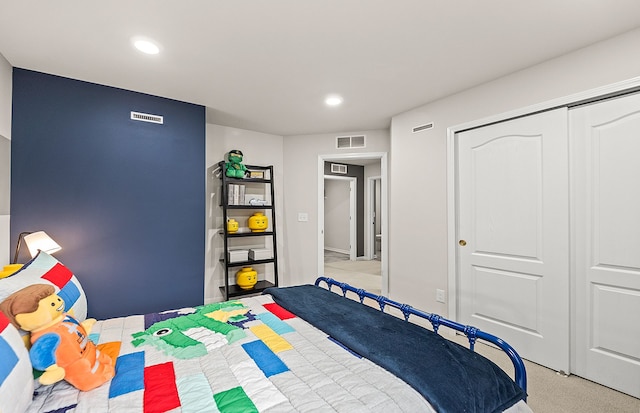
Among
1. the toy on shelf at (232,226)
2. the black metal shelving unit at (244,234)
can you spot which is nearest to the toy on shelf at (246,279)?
the black metal shelving unit at (244,234)

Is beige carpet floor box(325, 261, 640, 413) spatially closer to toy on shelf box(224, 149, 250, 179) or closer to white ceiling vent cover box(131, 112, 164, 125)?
toy on shelf box(224, 149, 250, 179)

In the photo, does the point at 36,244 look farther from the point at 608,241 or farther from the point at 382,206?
the point at 608,241

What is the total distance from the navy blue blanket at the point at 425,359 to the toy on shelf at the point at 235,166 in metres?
2.37

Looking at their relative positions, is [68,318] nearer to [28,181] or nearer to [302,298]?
[302,298]

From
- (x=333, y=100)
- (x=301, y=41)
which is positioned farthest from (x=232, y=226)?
(x=301, y=41)

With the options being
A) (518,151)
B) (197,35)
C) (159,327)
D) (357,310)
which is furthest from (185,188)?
(518,151)

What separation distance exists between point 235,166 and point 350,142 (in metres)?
1.71

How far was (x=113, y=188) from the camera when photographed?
278 cm

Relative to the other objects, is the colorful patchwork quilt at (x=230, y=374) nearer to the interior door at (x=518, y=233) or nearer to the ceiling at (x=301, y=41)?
the ceiling at (x=301, y=41)

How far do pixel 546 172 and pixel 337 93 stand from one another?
1.96 metres

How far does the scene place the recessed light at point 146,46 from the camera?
204 centimetres

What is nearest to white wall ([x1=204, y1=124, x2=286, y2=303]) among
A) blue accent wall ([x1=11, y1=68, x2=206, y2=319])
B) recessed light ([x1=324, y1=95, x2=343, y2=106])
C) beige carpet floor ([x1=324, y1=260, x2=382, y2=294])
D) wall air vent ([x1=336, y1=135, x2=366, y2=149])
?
blue accent wall ([x1=11, y1=68, x2=206, y2=319])

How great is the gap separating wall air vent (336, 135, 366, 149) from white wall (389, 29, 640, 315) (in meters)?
0.71

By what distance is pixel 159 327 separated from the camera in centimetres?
163
